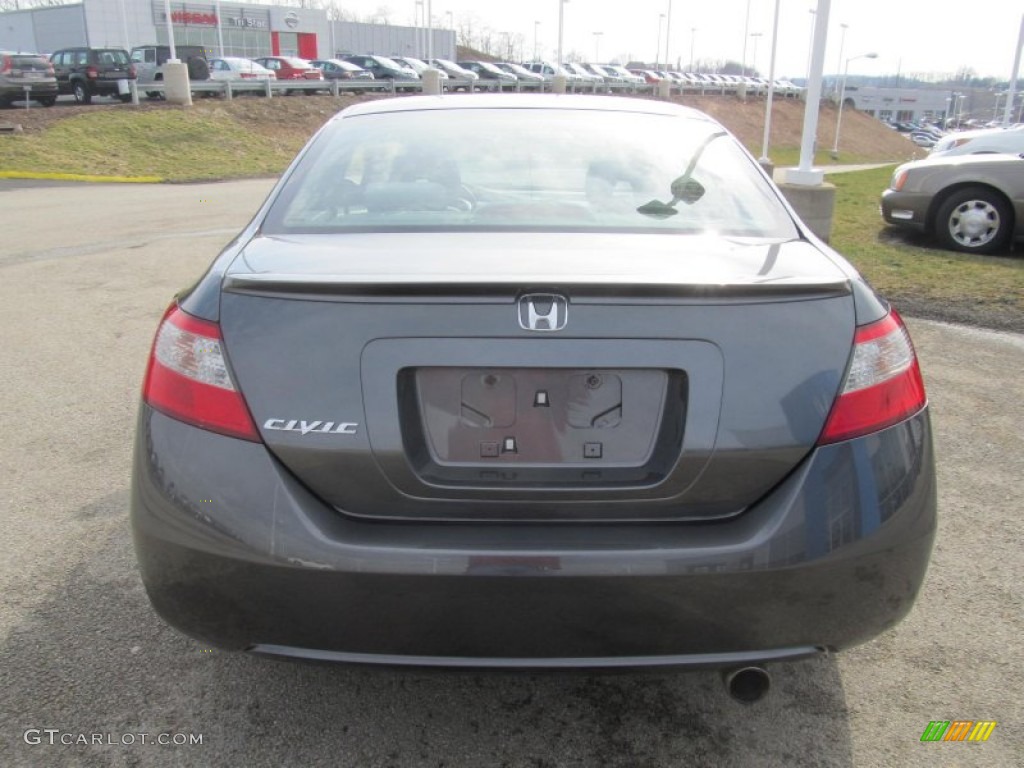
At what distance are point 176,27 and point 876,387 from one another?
78.6 meters

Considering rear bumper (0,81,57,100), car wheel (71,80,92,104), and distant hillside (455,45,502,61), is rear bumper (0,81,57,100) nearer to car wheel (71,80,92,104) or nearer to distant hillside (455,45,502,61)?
car wheel (71,80,92,104)

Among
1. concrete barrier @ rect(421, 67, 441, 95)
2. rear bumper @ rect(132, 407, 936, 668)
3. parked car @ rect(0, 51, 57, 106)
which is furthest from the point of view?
concrete barrier @ rect(421, 67, 441, 95)

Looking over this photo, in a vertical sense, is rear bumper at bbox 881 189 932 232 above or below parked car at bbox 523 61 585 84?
below

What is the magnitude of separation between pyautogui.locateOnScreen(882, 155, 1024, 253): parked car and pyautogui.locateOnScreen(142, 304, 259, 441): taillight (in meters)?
9.18

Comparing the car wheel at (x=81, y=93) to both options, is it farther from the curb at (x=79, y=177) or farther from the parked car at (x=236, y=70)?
the curb at (x=79, y=177)

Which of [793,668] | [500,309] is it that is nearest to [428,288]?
[500,309]

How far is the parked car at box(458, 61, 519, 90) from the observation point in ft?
160

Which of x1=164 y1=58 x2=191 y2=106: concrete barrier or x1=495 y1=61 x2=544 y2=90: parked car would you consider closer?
x1=164 y1=58 x2=191 y2=106: concrete barrier

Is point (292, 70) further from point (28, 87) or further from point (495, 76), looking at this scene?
point (28, 87)

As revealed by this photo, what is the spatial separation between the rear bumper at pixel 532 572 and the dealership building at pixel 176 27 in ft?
211

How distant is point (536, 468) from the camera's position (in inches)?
71.7

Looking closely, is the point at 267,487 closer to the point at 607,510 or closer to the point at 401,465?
the point at 401,465

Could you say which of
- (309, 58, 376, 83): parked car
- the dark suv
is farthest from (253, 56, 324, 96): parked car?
the dark suv

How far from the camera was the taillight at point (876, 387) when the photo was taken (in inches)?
72.5
